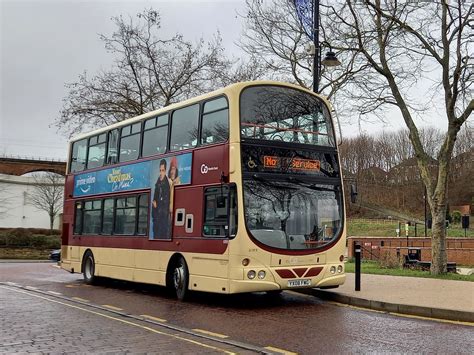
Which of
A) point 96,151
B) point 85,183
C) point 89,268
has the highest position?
point 96,151

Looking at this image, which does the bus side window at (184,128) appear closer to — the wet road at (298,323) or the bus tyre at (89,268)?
the wet road at (298,323)

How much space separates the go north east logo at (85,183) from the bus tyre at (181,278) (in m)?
5.79

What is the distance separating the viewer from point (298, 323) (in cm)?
933

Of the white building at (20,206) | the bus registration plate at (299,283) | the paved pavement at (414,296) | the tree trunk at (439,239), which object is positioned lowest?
the paved pavement at (414,296)

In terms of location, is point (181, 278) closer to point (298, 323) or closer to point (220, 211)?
point (220, 211)

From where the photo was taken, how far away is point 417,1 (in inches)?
655

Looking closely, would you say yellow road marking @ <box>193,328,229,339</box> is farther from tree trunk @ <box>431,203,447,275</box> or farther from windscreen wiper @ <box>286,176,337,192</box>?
tree trunk @ <box>431,203,447,275</box>

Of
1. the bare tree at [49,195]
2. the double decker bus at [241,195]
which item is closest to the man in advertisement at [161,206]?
the double decker bus at [241,195]

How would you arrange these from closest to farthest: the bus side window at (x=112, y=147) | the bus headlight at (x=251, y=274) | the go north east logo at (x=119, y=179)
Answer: the bus headlight at (x=251, y=274) → the go north east logo at (x=119, y=179) → the bus side window at (x=112, y=147)

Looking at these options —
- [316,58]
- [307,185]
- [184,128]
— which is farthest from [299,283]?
[316,58]

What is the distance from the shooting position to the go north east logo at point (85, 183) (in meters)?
17.2

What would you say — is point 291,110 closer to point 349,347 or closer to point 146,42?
point 349,347

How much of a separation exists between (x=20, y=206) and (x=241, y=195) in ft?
212

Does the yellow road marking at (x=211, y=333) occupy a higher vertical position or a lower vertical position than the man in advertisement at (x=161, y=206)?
lower
